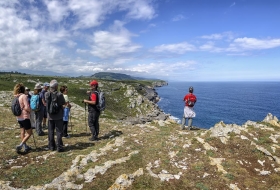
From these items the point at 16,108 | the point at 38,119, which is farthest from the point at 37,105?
the point at 16,108

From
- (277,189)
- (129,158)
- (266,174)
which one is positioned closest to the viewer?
(277,189)

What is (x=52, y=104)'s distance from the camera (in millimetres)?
12508

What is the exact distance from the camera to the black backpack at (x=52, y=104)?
1251 centimetres

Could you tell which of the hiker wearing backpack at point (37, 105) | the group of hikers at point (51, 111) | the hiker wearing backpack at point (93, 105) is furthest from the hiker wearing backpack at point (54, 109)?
the hiker wearing backpack at point (37, 105)

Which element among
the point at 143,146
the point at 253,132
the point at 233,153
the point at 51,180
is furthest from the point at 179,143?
the point at 51,180

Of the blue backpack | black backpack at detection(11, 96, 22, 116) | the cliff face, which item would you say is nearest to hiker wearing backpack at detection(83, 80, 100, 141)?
the cliff face

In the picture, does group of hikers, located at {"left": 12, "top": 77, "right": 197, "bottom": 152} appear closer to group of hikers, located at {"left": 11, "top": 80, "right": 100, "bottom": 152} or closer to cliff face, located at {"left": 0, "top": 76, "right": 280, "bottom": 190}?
group of hikers, located at {"left": 11, "top": 80, "right": 100, "bottom": 152}

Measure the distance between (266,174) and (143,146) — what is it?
7.13 m

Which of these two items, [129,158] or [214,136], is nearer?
[129,158]

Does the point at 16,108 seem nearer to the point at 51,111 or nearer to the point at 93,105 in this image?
the point at 51,111

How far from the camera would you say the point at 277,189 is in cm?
861

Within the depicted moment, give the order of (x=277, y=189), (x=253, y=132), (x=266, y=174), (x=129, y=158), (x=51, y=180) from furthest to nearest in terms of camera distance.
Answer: (x=253, y=132) < (x=129, y=158) < (x=266, y=174) < (x=51, y=180) < (x=277, y=189)

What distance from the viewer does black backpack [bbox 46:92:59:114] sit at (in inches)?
492

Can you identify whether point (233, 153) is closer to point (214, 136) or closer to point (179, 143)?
point (214, 136)
